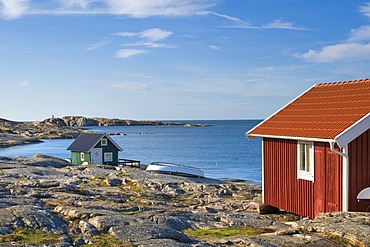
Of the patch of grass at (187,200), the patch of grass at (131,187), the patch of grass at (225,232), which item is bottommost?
the patch of grass at (187,200)

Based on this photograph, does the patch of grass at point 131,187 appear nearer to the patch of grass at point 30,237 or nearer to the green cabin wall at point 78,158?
the patch of grass at point 30,237

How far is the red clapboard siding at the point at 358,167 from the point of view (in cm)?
1587

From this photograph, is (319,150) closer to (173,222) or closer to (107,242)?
(173,222)

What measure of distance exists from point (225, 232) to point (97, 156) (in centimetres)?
3221

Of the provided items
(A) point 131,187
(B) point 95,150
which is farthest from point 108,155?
(A) point 131,187

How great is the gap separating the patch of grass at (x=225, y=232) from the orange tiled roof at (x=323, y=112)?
157 inches

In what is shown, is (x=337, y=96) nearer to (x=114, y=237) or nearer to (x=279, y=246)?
(x=279, y=246)

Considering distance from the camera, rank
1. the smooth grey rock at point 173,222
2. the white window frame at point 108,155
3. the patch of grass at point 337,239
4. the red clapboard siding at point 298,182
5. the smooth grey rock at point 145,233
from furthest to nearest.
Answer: the white window frame at point 108,155
the red clapboard siding at point 298,182
the smooth grey rock at point 173,222
the smooth grey rock at point 145,233
the patch of grass at point 337,239

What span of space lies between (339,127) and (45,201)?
11836 millimetres

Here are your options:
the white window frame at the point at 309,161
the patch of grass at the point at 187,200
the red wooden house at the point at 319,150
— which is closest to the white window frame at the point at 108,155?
the patch of grass at the point at 187,200

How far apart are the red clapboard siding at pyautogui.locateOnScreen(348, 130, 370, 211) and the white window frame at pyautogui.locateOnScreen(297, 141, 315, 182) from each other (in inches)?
69.9

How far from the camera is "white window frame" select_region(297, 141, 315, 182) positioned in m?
17.5

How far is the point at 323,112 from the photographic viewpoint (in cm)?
1862

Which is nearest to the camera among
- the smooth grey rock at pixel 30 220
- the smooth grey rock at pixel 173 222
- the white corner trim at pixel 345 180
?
the smooth grey rock at pixel 30 220
